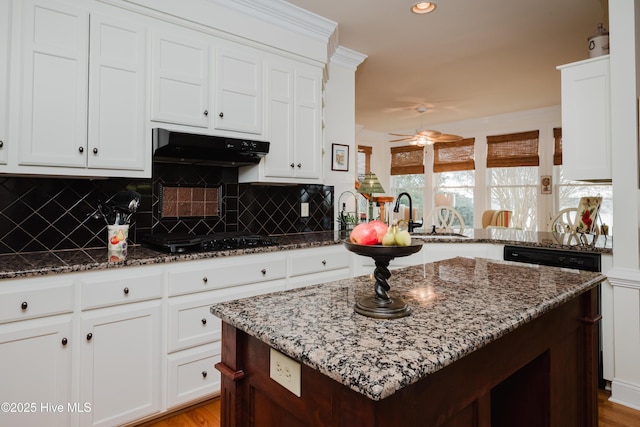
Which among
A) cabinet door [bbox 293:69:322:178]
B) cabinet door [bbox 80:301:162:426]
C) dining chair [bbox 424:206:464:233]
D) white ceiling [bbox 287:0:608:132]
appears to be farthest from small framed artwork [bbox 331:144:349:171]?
cabinet door [bbox 80:301:162:426]

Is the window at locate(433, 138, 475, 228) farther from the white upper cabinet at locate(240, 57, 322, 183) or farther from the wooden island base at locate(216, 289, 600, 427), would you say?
the wooden island base at locate(216, 289, 600, 427)

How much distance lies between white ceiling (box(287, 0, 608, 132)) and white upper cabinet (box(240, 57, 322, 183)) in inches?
19.1

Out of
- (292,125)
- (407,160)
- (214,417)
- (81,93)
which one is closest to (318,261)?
(292,125)

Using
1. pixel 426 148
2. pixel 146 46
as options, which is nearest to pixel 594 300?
pixel 146 46

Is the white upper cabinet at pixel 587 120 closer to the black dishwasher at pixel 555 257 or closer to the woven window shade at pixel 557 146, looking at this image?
the black dishwasher at pixel 555 257

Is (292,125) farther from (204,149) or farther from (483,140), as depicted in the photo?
(483,140)

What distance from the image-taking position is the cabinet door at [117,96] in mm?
2094

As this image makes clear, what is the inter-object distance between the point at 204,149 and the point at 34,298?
3.96 ft

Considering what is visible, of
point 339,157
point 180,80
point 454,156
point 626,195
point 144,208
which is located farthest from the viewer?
point 454,156

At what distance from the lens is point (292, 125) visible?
2.96 metres

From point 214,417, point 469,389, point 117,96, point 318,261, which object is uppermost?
point 117,96

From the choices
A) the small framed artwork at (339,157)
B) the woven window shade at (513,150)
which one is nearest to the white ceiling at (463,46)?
the woven window shade at (513,150)

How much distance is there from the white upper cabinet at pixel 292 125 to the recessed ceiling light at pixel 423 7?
0.85 m

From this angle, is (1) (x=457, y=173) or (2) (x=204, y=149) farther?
(1) (x=457, y=173)
